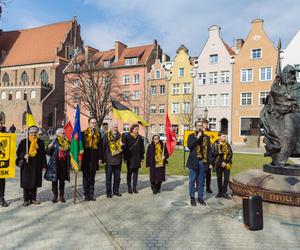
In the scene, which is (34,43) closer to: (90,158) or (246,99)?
(246,99)

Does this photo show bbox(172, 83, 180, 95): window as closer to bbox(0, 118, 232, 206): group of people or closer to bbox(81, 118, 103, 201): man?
bbox(0, 118, 232, 206): group of people

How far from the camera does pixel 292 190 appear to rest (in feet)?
22.8

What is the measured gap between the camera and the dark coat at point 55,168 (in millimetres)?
8086

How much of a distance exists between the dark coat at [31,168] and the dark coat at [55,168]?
7.7 inches

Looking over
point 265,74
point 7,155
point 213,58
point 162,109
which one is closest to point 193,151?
point 7,155

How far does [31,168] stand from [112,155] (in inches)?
85.6

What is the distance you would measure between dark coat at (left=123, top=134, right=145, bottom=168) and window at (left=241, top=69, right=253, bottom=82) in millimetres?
33800

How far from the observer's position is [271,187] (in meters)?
7.23

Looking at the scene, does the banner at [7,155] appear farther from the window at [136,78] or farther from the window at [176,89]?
the window at [136,78]

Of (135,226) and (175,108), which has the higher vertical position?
(175,108)

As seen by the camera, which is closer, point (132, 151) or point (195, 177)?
point (195, 177)

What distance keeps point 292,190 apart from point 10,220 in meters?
5.93

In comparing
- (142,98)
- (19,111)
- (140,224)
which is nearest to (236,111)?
(142,98)

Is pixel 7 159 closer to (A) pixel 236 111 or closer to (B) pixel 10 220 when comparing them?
(B) pixel 10 220
